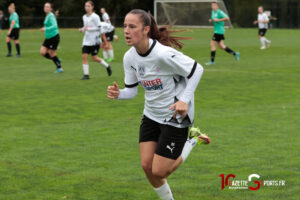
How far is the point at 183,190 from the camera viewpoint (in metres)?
6.50

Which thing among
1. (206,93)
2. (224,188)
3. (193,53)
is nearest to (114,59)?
(193,53)

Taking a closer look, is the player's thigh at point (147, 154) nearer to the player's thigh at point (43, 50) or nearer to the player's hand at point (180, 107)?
the player's hand at point (180, 107)

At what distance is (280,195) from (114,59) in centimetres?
1911

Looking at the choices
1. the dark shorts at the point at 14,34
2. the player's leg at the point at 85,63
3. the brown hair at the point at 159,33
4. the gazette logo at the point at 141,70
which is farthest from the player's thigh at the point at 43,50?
the gazette logo at the point at 141,70

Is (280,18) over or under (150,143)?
under

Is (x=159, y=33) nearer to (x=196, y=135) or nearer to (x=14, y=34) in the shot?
(x=196, y=135)

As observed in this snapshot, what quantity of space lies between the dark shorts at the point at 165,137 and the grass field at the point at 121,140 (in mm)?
789

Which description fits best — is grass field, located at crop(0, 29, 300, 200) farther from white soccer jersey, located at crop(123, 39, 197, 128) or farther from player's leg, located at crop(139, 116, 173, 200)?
white soccer jersey, located at crop(123, 39, 197, 128)

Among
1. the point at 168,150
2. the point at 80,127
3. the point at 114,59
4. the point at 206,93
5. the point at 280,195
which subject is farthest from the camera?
the point at 114,59

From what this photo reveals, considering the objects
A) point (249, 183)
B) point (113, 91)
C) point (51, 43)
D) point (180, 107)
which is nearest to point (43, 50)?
point (51, 43)

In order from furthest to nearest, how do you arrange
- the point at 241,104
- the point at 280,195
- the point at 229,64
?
the point at 229,64
the point at 241,104
the point at 280,195

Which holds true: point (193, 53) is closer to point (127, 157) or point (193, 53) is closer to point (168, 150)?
point (127, 157)

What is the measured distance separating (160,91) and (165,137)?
439mm

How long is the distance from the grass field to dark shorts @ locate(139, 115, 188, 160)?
2.59 ft
